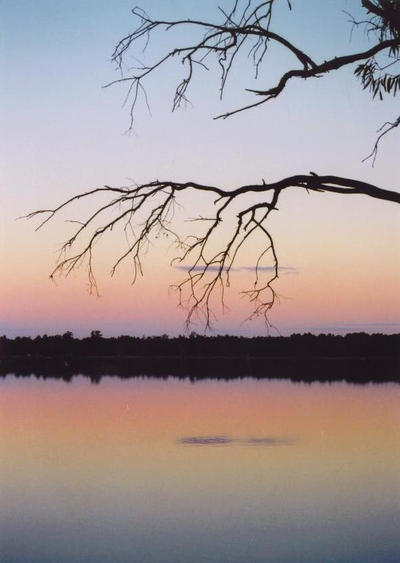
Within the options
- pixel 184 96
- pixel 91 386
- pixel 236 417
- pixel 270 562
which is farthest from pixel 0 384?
pixel 184 96

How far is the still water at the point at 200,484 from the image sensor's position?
11594 millimetres

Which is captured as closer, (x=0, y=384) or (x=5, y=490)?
(x=5, y=490)

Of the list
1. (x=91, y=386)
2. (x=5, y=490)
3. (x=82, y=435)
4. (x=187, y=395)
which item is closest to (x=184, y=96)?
(x=5, y=490)

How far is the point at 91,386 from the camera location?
45844 mm

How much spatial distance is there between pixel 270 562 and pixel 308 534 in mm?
1717

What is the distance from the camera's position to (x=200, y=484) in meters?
15.9

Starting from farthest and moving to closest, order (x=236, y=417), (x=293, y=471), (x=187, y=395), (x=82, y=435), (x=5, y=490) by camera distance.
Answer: (x=187, y=395), (x=236, y=417), (x=82, y=435), (x=293, y=471), (x=5, y=490)

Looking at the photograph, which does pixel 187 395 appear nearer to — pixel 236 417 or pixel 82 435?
pixel 236 417

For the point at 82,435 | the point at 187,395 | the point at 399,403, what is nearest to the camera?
the point at 82,435

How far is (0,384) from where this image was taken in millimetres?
47188

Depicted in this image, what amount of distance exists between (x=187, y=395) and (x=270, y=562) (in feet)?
90.2

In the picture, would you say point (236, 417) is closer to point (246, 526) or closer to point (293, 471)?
point (293, 471)

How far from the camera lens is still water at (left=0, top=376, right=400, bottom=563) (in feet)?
38.0

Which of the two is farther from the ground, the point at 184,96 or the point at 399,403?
the point at 184,96
